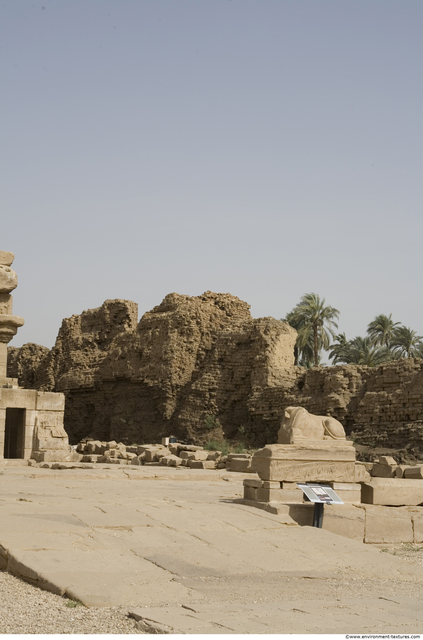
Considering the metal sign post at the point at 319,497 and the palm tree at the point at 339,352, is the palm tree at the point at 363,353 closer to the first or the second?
the palm tree at the point at 339,352

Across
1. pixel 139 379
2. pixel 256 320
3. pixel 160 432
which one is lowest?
pixel 160 432

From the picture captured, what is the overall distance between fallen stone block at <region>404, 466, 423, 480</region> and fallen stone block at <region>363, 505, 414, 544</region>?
3.63m

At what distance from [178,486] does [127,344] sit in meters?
21.4

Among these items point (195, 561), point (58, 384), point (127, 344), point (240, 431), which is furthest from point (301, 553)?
point (58, 384)

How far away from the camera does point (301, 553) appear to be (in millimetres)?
7871

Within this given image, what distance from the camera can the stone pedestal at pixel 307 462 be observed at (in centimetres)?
988

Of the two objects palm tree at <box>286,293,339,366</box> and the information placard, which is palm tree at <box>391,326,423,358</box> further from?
the information placard

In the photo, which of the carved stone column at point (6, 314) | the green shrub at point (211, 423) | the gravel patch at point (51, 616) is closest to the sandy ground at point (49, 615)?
the gravel patch at point (51, 616)

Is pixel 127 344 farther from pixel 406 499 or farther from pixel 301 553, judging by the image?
pixel 301 553

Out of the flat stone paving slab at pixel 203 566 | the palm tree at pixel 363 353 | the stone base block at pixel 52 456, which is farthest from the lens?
the palm tree at pixel 363 353

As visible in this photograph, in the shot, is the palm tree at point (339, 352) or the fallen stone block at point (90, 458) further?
the palm tree at point (339, 352)

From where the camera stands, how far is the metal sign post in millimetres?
8852

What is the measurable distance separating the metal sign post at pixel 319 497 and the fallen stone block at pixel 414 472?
15.6 ft

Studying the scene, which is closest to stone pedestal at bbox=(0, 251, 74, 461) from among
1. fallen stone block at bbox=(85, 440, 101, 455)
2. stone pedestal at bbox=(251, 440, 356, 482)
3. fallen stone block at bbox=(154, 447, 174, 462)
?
fallen stone block at bbox=(154, 447, 174, 462)
